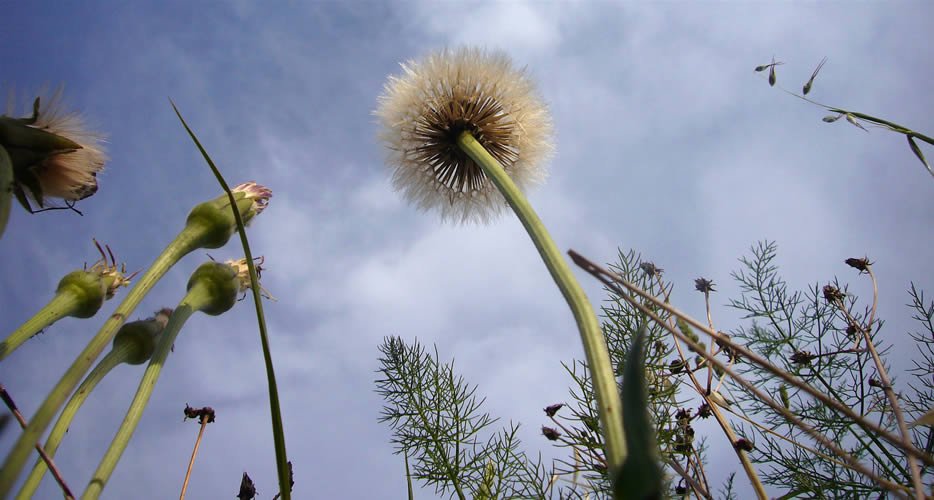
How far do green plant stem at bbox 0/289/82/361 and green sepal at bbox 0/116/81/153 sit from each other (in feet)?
0.87

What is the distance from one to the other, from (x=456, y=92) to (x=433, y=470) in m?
1.10

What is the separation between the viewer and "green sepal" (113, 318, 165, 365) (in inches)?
39.7

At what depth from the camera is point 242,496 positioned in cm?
111

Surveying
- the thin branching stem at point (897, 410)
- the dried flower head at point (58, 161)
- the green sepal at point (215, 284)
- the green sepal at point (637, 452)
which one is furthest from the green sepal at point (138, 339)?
the thin branching stem at point (897, 410)

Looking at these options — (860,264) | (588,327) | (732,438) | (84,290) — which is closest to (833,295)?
(860,264)

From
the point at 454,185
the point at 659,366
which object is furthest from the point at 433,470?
the point at 454,185

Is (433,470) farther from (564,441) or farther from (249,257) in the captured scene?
(249,257)

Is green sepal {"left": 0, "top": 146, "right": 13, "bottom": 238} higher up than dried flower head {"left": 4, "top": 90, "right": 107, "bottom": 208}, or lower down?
lower down

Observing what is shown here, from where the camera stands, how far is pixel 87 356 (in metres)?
0.74

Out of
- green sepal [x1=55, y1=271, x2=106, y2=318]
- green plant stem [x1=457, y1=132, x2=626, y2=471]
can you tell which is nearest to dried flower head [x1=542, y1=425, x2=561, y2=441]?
green plant stem [x1=457, y1=132, x2=626, y2=471]

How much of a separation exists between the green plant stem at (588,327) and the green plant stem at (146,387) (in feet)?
2.12

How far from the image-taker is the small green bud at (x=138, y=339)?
1.01m

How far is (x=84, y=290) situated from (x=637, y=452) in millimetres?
1080

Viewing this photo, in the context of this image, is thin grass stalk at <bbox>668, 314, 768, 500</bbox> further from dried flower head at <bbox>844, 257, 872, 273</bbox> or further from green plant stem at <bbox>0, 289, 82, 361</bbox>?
green plant stem at <bbox>0, 289, 82, 361</bbox>
